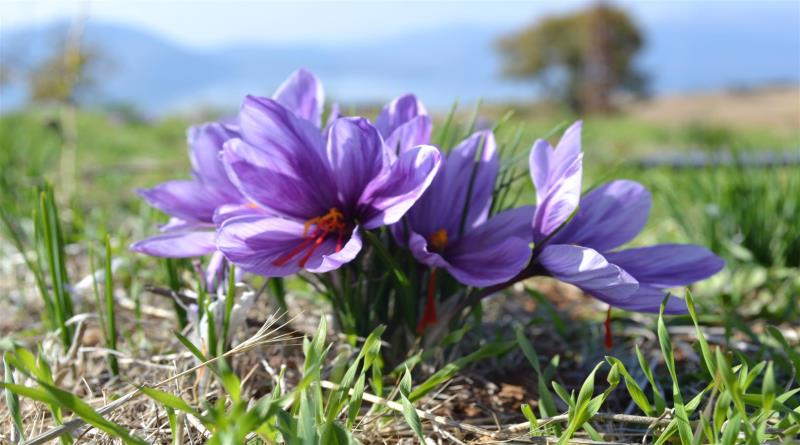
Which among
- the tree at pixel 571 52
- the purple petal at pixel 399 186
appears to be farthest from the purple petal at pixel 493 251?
the tree at pixel 571 52

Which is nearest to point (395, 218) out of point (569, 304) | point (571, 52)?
point (569, 304)

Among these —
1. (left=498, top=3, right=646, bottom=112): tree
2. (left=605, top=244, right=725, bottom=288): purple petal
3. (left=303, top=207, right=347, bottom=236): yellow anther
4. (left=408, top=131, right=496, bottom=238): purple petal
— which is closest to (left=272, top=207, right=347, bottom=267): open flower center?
(left=303, top=207, right=347, bottom=236): yellow anther

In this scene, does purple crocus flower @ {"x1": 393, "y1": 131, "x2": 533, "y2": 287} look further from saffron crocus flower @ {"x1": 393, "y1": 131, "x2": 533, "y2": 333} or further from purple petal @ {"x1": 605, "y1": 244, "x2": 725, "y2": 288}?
purple petal @ {"x1": 605, "y1": 244, "x2": 725, "y2": 288}

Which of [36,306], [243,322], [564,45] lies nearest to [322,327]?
[243,322]

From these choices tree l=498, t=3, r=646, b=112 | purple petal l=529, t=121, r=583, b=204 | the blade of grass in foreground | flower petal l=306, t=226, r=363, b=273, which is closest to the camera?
flower petal l=306, t=226, r=363, b=273

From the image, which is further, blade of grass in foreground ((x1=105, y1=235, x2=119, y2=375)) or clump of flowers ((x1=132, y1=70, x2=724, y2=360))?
blade of grass in foreground ((x1=105, y1=235, x2=119, y2=375))

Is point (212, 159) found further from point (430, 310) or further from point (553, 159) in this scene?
point (553, 159)

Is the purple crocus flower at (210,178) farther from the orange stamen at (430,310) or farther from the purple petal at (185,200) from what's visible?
the orange stamen at (430,310)

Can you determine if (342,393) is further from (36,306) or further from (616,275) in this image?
(36,306)
